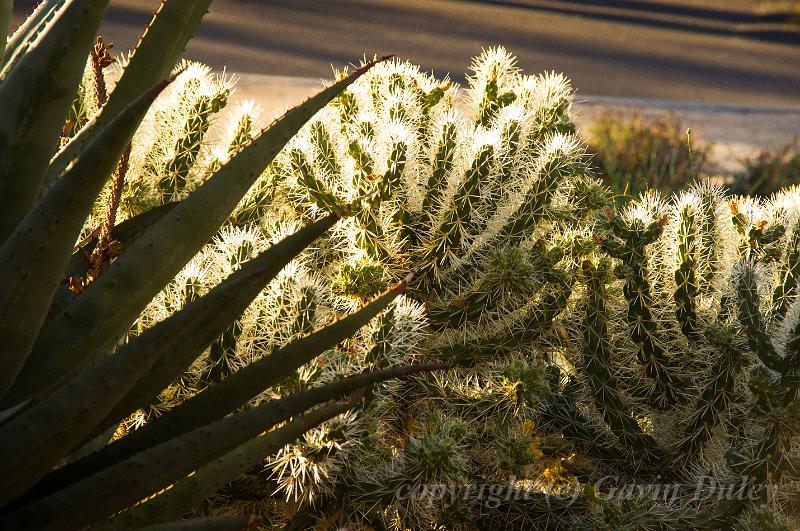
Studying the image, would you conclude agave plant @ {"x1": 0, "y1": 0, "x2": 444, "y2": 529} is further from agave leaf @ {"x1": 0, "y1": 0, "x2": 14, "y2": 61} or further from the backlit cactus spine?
the backlit cactus spine

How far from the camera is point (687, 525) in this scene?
84.4 inches

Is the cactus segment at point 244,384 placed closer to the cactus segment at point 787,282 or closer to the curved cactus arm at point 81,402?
the curved cactus arm at point 81,402

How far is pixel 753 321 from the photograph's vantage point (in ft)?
7.37

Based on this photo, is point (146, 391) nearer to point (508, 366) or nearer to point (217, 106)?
point (508, 366)

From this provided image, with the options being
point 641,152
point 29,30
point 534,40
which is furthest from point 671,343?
point 534,40

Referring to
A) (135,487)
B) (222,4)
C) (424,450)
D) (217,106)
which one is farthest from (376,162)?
(222,4)

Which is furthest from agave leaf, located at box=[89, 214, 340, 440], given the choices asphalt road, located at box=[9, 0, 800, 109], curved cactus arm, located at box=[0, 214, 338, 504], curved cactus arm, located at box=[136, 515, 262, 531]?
asphalt road, located at box=[9, 0, 800, 109]

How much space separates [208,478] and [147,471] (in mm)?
117

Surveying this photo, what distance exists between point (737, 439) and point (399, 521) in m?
1.01

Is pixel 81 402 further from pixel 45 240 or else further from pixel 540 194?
pixel 540 194

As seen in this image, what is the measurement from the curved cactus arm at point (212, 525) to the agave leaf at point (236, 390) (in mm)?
145

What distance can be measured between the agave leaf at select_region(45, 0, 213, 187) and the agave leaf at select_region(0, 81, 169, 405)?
317 mm

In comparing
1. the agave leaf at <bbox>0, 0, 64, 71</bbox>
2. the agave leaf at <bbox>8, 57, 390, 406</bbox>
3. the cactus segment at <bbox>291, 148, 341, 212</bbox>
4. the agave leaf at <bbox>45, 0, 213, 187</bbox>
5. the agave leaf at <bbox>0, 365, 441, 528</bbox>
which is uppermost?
the cactus segment at <bbox>291, 148, 341, 212</bbox>

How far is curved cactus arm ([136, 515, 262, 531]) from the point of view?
4.15 feet
